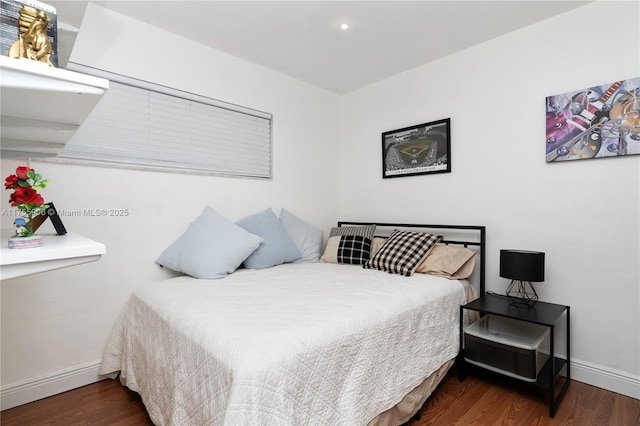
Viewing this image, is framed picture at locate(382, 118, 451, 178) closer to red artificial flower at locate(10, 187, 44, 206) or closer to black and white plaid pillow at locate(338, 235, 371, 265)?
black and white plaid pillow at locate(338, 235, 371, 265)

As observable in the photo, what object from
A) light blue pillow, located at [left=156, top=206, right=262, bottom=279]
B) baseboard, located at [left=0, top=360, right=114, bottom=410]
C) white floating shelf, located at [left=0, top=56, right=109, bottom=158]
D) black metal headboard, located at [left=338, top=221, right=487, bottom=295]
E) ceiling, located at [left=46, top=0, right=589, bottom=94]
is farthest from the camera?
black metal headboard, located at [left=338, top=221, right=487, bottom=295]

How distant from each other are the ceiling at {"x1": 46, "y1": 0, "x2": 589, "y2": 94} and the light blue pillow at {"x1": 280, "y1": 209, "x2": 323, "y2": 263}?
1424 millimetres

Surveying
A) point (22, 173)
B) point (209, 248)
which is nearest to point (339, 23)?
point (209, 248)

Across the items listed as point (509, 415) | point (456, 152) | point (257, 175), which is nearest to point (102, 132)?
point (257, 175)

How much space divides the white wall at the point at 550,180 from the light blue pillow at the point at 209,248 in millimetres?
1605

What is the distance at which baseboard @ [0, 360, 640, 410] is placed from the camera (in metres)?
1.88

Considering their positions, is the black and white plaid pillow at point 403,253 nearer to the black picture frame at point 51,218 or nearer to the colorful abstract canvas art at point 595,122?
the colorful abstract canvas art at point 595,122

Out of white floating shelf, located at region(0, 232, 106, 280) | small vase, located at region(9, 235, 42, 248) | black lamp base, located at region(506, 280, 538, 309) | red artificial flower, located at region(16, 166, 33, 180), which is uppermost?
red artificial flower, located at region(16, 166, 33, 180)

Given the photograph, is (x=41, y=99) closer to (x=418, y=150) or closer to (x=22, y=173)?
(x=22, y=173)

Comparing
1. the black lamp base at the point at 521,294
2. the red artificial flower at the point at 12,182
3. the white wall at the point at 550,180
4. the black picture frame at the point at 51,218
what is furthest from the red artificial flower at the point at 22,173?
the white wall at the point at 550,180

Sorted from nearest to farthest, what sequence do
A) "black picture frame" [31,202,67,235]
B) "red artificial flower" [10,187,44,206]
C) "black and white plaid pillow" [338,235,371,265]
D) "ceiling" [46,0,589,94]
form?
1. "red artificial flower" [10,187,44,206]
2. "black picture frame" [31,202,67,235]
3. "ceiling" [46,0,589,94]
4. "black and white plaid pillow" [338,235,371,265]

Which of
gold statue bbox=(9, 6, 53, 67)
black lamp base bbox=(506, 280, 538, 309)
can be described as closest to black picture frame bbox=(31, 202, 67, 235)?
gold statue bbox=(9, 6, 53, 67)

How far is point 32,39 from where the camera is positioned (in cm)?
78

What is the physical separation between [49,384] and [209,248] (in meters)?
1.22
